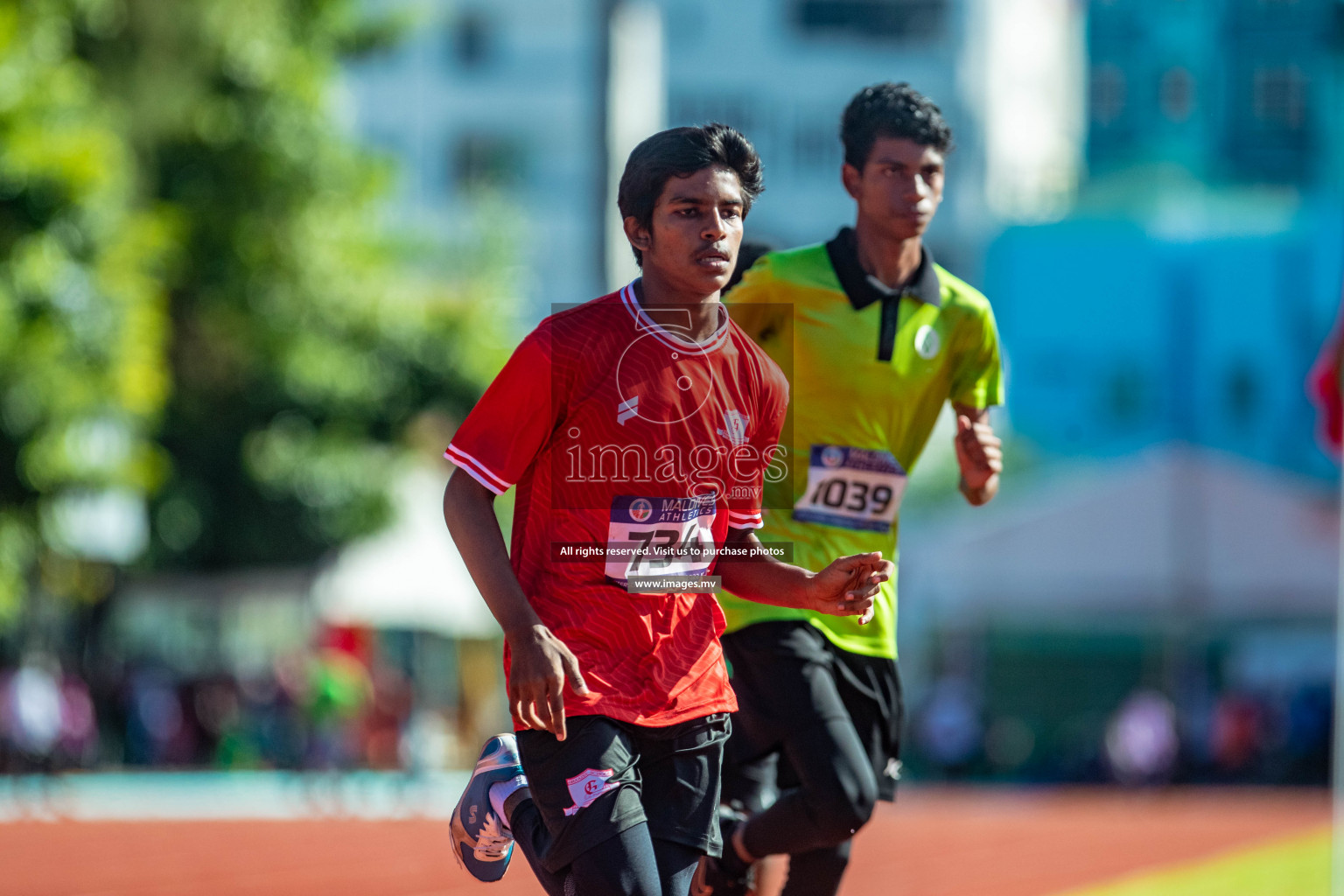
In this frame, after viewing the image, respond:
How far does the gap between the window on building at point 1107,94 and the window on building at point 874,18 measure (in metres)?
4.66

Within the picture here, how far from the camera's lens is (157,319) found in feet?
72.4

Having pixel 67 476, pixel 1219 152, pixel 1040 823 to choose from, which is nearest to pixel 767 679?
pixel 67 476

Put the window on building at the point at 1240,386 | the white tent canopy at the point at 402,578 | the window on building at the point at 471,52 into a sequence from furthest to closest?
the window on building at the point at 471,52 < the window on building at the point at 1240,386 < the white tent canopy at the point at 402,578

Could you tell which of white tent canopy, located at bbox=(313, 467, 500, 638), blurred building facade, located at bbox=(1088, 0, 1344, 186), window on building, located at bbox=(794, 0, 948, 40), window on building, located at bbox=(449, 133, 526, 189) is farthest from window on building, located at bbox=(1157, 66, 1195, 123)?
white tent canopy, located at bbox=(313, 467, 500, 638)

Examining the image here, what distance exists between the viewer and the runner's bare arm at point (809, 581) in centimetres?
392

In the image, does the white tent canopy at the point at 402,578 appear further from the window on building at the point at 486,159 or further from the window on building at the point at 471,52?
the window on building at the point at 471,52

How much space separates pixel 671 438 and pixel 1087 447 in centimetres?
4576

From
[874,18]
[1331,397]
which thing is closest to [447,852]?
[1331,397]

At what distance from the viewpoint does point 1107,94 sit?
56.3 meters

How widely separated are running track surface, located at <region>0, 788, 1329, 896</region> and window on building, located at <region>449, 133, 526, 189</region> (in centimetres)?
3576

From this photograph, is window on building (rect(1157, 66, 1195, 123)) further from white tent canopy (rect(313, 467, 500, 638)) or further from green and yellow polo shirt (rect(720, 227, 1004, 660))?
green and yellow polo shirt (rect(720, 227, 1004, 660))

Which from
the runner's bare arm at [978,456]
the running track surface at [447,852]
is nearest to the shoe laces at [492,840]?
the runner's bare arm at [978,456]

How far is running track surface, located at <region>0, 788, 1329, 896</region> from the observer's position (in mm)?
12078

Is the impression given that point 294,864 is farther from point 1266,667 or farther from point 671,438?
point 1266,667
